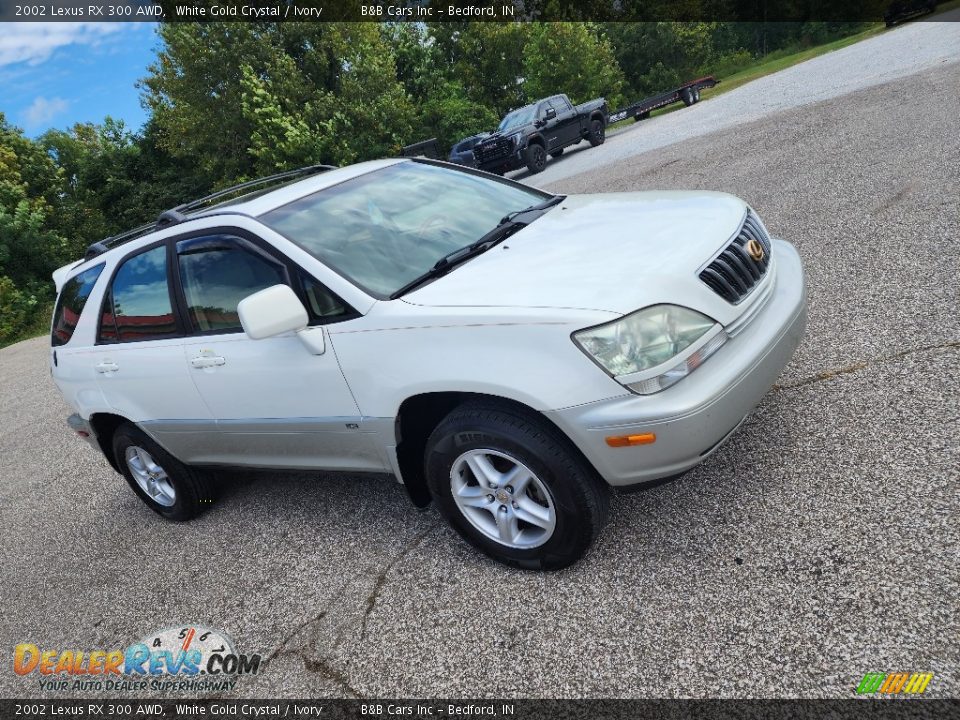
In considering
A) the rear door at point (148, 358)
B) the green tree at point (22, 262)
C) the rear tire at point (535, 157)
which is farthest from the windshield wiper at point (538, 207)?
the green tree at point (22, 262)

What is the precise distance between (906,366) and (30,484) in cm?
694

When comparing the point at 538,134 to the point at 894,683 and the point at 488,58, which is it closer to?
the point at 894,683

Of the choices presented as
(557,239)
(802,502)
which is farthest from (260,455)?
(802,502)

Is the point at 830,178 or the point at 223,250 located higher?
the point at 223,250

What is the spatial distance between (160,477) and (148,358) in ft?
3.22

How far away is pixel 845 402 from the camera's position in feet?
12.0

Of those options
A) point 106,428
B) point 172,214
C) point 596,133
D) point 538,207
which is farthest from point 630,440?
point 596,133

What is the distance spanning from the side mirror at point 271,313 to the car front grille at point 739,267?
1714mm

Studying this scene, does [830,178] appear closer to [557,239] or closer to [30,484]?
[557,239]

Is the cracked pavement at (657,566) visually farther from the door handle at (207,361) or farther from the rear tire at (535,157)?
the rear tire at (535,157)

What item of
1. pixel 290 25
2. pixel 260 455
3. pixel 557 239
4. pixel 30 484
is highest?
pixel 290 25

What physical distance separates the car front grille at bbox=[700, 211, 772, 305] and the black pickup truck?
1607cm

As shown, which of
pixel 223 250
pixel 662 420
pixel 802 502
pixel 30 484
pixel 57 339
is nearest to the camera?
pixel 662 420

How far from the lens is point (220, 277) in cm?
365
